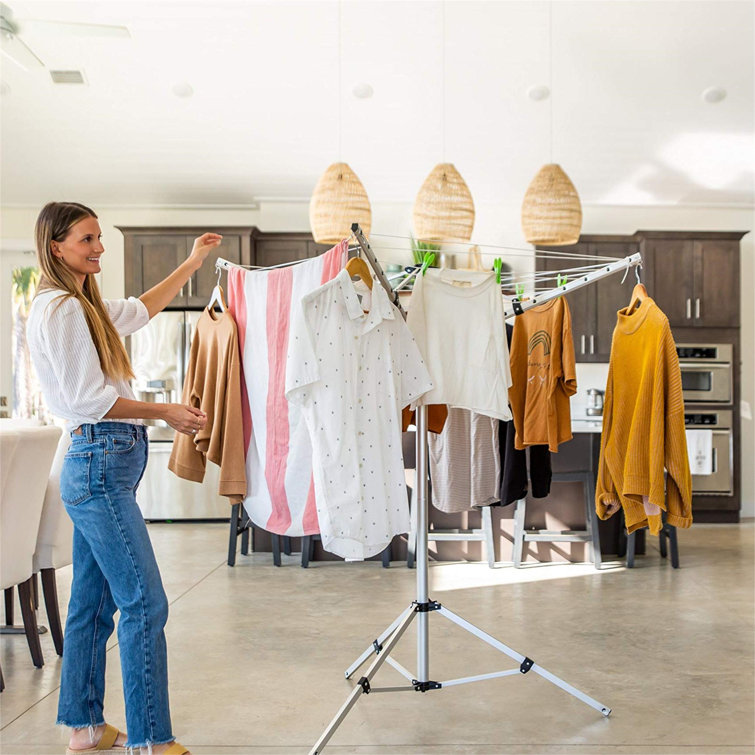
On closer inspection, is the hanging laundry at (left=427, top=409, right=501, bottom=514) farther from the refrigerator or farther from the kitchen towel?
the refrigerator

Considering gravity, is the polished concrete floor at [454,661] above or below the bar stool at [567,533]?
below

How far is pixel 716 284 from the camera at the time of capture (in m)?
6.92

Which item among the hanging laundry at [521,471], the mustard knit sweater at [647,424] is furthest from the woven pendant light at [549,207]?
the mustard knit sweater at [647,424]

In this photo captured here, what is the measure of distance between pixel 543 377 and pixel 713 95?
116 inches

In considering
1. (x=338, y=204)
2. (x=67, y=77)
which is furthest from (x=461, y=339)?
(x=67, y=77)

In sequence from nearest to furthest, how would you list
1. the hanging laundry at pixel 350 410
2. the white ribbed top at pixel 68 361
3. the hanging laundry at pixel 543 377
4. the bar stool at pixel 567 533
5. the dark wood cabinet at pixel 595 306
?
the white ribbed top at pixel 68 361 < the hanging laundry at pixel 350 410 < the hanging laundry at pixel 543 377 < the bar stool at pixel 567 533 < the dark wood cabinet at pixel 595 306

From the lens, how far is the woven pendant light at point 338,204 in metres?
4.26

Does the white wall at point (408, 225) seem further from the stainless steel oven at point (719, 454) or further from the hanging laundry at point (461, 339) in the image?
the hanging laundry at point (461, 339)

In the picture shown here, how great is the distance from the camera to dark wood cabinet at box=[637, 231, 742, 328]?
690cm

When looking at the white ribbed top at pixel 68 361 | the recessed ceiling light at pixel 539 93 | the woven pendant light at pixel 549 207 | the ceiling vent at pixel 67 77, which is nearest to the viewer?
the white ribbed top at pixel 68 361

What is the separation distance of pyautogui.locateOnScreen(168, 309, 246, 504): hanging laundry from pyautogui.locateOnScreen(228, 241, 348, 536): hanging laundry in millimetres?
107

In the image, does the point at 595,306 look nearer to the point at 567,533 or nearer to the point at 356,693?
the point at 567,533

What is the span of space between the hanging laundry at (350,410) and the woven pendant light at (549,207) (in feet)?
6.80

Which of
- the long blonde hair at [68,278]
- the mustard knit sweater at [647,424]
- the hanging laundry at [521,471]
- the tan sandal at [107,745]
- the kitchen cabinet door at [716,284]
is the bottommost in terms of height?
the tan sandal at [107,745]
